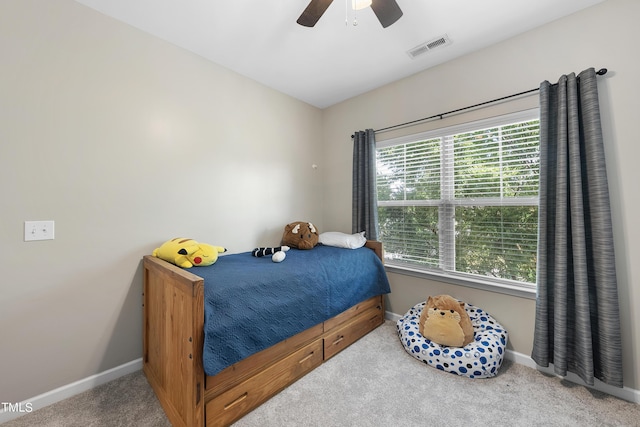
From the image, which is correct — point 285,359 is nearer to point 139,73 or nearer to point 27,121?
point 27,121

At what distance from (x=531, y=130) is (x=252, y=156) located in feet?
7.72

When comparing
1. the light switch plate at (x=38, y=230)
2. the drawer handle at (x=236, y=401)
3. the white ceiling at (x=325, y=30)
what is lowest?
the drawer handle at (x=236, y=401)

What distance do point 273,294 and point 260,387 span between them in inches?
20.5

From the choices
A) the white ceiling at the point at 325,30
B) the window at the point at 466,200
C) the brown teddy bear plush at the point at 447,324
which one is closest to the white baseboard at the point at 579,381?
the brown teddy bear plush at the point at 447,324

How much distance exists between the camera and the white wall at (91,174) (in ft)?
4.69

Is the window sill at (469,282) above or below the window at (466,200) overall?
below

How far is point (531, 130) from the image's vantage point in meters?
1.90

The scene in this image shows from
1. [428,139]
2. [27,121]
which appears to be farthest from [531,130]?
[27,121]

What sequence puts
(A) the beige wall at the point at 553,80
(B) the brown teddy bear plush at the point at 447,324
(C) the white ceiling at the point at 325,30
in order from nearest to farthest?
(A) the beige wall at the point at 553,80 < (C) the white ceiling at the point at 325,30 < (B) the brown teddy bear plush at the point at 447,324

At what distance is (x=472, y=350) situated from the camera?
1.75m

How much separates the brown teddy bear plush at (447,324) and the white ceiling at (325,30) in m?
2.05

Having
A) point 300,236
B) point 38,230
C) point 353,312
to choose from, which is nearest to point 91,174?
point 38,230

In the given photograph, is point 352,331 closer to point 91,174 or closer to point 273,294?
point 273,294

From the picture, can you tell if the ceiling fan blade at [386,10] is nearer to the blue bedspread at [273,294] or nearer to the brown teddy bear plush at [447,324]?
the blue bedspread at [273,294]
